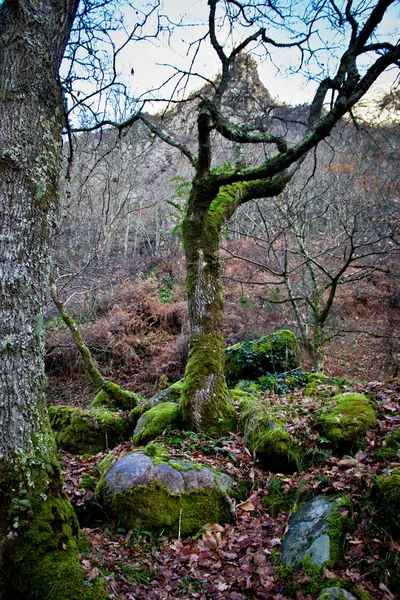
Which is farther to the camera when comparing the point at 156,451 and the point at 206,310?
the point at 206,310

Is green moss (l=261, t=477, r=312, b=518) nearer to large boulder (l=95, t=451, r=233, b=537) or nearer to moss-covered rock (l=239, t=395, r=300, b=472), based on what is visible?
moss-covered rock (l=239, t=395, r=300, b=472)

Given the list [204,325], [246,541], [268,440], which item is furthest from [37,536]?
[204,325]

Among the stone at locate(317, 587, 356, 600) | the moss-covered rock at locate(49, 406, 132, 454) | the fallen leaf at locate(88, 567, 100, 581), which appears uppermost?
the stone at locate(317, 587, 356, 600)

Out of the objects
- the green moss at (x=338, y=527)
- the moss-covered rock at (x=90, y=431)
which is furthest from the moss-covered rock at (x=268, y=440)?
the moss-covered rock at (x=90, y=431)

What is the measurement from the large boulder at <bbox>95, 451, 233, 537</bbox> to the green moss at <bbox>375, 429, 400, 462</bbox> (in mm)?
1732

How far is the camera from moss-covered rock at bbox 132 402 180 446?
5566 mm

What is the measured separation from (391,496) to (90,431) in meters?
5.26

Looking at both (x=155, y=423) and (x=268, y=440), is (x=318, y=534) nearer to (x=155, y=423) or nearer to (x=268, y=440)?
(x=268, y=440)

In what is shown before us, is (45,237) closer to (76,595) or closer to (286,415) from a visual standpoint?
(76,595)

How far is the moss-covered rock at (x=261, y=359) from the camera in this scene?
945cm

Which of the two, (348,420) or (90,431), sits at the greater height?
(348,420)

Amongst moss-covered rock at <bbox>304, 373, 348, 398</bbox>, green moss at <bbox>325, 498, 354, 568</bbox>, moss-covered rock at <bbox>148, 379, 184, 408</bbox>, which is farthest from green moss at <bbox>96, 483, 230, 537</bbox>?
moss-covered rock at <bbox>148, 379, 184, 408</bbox>

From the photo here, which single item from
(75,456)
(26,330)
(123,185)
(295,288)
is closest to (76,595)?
(26,330)

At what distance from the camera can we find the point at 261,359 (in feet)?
31.2
